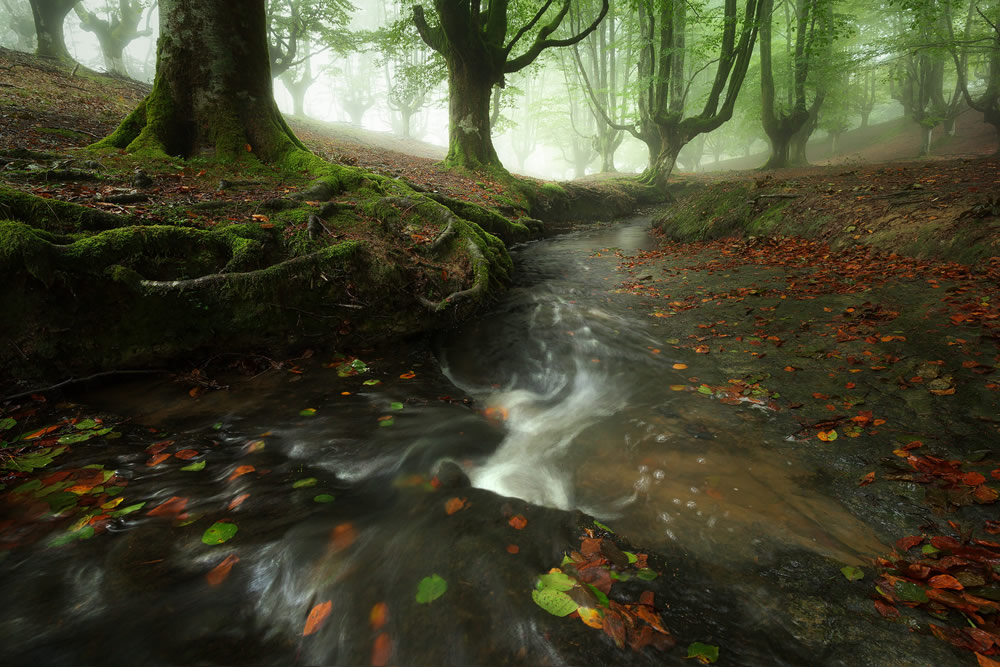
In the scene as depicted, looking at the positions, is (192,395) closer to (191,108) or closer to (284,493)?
(284,493)

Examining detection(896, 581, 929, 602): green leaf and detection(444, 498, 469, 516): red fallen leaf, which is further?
detection(444, 498, 469, 516): red fallen leaf

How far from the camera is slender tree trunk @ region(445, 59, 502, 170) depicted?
40.1ft

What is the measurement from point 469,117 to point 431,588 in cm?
1332

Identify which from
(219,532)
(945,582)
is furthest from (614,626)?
(219,532)

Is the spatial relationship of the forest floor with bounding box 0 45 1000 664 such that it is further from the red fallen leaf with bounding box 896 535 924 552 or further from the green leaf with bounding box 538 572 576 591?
the green leaf with bounding box 538 572 576 591

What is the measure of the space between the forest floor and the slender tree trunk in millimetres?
5073

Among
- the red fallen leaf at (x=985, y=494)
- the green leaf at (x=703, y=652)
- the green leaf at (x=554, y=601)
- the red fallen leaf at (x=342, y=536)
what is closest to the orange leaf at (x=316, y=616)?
the red fallen leaf at (x=342, y=536)

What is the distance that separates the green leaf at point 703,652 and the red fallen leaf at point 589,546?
0.62 m

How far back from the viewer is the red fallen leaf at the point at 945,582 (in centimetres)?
180

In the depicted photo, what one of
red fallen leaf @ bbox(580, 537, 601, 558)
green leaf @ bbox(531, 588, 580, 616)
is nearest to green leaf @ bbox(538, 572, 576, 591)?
green leaf @ bbox(531, 588, 580, 616)

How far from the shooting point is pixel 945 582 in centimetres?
183

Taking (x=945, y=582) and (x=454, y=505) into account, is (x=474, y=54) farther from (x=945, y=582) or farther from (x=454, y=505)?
(x=945, y=582)

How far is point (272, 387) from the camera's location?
3.93 meters

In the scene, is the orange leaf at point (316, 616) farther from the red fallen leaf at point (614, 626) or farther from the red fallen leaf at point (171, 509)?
the red fallen leaf at point (614, 626)
